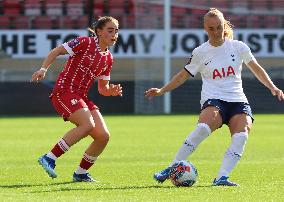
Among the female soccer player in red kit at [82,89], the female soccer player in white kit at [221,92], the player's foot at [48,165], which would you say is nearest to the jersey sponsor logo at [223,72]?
the female soccer player in white kit at [221,92]

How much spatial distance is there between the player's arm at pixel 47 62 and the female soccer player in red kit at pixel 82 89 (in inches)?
0.5

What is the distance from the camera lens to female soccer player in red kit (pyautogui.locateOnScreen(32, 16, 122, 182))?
10031 mm

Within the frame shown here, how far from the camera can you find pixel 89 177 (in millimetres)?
10258

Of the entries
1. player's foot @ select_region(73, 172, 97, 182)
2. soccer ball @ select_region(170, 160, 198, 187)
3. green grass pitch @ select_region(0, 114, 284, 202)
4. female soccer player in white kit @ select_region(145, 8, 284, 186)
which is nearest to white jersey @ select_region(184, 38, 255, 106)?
female soccer player in white kit @ select_region(145, 8, 284, 186)

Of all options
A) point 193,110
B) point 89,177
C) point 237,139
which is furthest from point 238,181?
point 193,110

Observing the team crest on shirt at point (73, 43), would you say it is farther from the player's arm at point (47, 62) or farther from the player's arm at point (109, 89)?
the player's arm at point (109, 89)

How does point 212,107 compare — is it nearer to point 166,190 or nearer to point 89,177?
point 166,190

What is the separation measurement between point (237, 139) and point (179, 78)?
2.98 feet

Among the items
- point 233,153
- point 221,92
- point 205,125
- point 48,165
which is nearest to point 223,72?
point 221,92

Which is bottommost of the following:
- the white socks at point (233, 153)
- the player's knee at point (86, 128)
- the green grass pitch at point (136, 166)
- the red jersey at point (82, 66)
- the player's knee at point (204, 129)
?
the green grass pitch at point (136, 166)

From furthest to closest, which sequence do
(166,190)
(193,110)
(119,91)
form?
(193,110), (119,91), (166,190)

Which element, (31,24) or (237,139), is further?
(31,24)

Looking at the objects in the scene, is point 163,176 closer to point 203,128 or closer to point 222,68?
point 203,128

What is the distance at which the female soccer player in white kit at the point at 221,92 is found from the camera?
9469 mm
